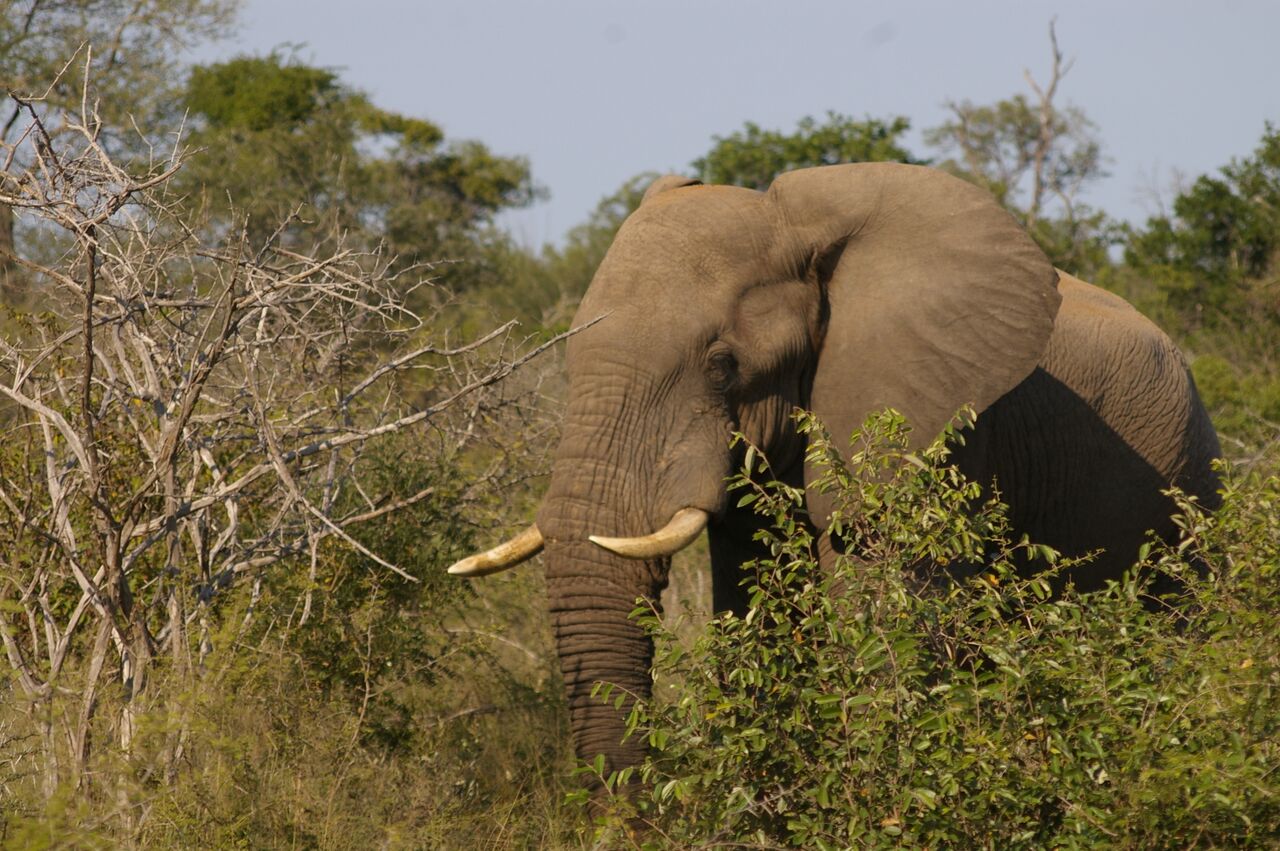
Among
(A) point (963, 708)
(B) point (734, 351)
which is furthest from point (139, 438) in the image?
(A) point (963, 708)

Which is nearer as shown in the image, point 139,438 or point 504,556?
point 504,556

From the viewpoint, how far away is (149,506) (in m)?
4.52

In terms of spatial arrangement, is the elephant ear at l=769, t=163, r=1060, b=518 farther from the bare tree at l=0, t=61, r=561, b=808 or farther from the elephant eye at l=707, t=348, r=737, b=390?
the bare tree at l=0, t=61, r=561, b=808

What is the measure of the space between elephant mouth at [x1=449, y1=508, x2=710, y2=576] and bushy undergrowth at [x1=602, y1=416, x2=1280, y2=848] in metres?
0.37

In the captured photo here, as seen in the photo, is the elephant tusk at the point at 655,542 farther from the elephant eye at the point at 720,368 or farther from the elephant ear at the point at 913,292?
the elephant ear at the point at 913,292

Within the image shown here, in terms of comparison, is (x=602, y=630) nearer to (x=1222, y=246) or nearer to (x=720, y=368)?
(x=720, y=368)

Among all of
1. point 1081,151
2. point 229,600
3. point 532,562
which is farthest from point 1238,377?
point 1081,151

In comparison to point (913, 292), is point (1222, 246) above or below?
above

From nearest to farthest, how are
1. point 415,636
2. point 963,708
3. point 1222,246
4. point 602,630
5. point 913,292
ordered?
1. point 963,708
2. point 602,630
3. point 913,292
4. point 415,636
5. point 1222,246

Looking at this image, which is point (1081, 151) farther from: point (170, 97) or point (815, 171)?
point (815, 171)

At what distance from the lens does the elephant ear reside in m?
4.70

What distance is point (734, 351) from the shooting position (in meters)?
4.51

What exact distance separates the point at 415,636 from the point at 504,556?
1034mm

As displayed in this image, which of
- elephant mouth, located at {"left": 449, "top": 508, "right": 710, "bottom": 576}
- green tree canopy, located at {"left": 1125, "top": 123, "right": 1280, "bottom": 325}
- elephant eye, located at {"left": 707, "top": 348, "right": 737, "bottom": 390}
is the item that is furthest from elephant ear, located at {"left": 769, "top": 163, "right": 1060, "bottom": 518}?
green tree canopy, located at {"left": 1125, "top": 123, "right": 1280, "bottom": 325}
